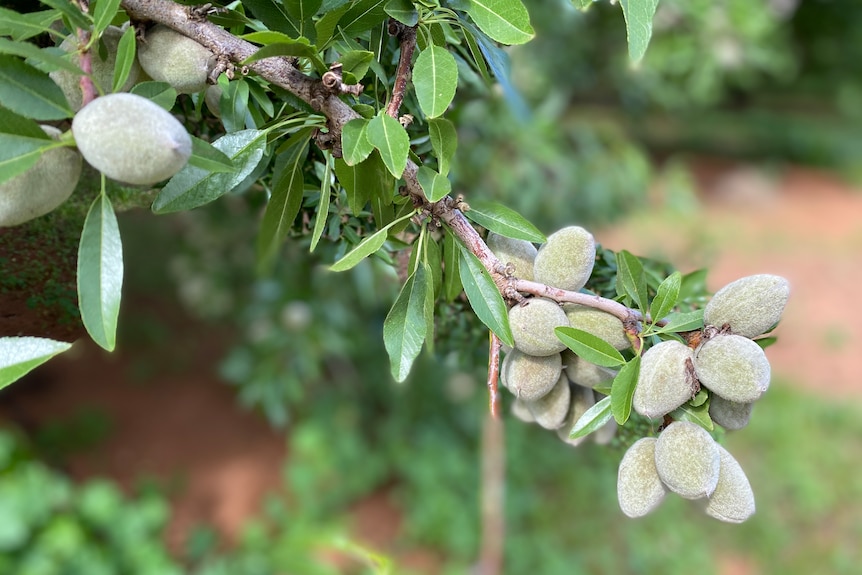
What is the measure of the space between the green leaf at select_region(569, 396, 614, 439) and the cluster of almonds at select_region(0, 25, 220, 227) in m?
0.30

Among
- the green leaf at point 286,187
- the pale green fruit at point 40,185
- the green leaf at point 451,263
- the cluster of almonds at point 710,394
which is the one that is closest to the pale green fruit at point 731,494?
the cluster of almonds at point 710,394

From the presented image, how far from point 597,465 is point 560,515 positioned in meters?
0.23

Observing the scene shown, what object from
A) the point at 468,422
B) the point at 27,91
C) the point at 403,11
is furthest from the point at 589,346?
the point at 468,422

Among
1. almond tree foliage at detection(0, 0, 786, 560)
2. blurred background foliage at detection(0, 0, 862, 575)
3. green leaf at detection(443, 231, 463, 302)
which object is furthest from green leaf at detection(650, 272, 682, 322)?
blurred background foliage at detection(0, 0, 862, 575)

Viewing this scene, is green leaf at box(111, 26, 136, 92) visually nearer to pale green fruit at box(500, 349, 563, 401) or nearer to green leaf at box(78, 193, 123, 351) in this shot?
green leaf at box(78, 193, 123, 351)

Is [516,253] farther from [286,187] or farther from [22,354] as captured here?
[22,354]

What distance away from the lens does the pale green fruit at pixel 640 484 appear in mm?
451

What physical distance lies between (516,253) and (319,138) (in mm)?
163

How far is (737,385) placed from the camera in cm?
41

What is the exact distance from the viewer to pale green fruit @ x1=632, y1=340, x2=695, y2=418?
0.42m

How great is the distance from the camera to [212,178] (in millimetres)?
424

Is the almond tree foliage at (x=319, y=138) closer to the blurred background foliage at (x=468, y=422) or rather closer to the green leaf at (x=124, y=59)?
the green leaf at (x=124, y=59)

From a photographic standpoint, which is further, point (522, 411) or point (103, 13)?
point (522, 411)

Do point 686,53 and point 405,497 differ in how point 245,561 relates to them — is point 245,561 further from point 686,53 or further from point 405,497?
point 686,53
